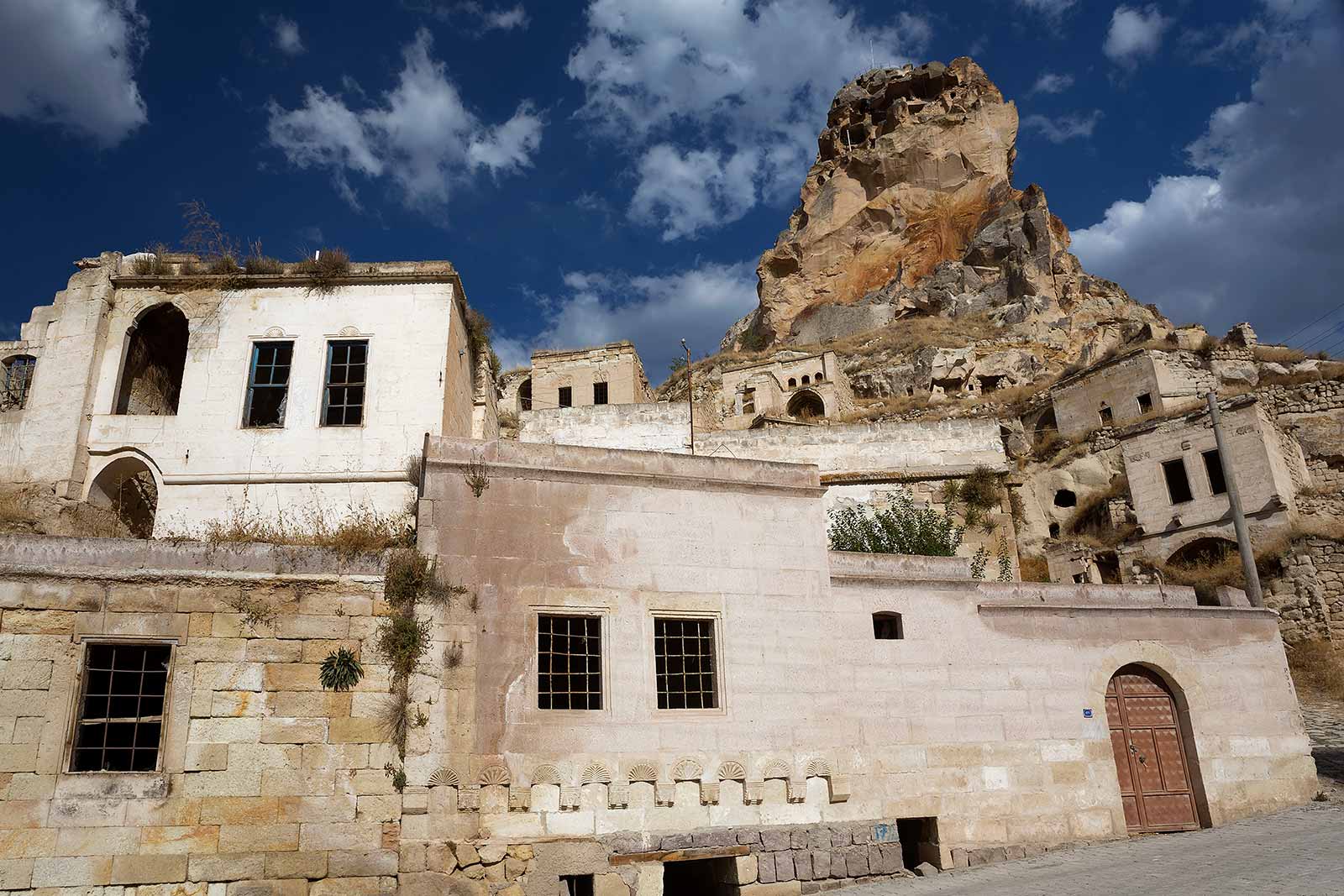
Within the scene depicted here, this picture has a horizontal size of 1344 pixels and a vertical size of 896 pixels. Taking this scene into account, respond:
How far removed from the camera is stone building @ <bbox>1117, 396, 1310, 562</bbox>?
28.1m

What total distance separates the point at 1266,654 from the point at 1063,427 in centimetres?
2344

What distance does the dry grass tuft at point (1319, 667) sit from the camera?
2264 centimetres

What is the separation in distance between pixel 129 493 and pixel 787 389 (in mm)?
33132

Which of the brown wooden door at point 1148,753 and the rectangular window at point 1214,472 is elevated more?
the rectangular window at point 1214,472

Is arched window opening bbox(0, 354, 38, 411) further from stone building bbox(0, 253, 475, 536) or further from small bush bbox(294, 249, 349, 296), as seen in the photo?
small bush bbox(294, 249, 349, 296)

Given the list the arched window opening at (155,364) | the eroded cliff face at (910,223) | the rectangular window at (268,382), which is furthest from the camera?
the eroded cliff face at (910,223)

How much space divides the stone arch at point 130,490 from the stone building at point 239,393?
3cm

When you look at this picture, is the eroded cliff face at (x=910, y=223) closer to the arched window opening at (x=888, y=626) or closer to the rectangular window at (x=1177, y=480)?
the rectangular window at (x=1177, y=480)

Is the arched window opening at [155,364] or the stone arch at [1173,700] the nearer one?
the stone arch at [1173,700]

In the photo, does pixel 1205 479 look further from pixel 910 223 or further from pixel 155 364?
pixel 910 223

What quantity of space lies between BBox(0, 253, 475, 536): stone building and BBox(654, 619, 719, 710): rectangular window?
568 cm

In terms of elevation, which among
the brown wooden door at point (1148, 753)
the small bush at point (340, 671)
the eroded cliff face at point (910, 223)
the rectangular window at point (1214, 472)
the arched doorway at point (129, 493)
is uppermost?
the eroded cliff face at point (910, 223)

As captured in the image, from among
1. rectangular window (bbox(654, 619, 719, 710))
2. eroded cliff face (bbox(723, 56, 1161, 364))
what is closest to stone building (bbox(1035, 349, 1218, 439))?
eroded cliff face (bbox(723, 56, 1161, 364))

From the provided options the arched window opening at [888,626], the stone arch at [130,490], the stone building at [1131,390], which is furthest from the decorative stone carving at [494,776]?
the stone building at [1131,390]
